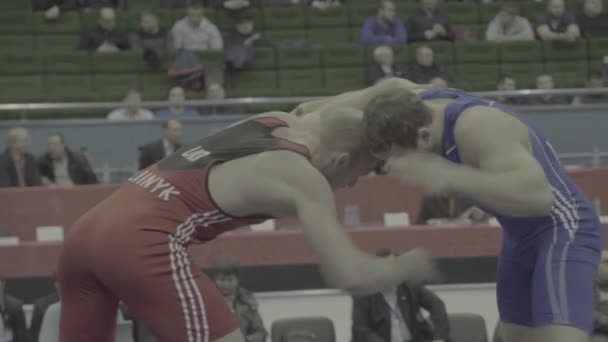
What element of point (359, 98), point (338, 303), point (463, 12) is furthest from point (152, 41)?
point (359, 98)

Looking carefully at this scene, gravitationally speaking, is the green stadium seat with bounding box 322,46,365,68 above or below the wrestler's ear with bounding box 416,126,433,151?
below

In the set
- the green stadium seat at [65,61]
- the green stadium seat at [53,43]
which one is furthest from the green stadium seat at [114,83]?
the green stadium seat at [53,43]

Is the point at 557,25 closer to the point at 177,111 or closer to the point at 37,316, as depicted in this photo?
the point at 177,111

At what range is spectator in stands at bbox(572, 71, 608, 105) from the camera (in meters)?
11.5

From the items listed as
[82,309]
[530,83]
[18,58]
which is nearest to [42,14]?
[18,58]

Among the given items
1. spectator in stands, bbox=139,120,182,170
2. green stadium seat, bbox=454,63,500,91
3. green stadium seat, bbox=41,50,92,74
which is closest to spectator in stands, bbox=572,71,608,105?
green stadium seat, bbox=454,63,500,91

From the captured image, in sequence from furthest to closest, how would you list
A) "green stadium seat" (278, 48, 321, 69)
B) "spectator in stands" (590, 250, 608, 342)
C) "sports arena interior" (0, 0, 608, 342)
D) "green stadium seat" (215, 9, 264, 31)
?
"green stadium seat" (215, 9, 264, 31)
"green stadium seat" (278, 48, 321, 69)
"sports arena interior" (0, 0, 608, 342)
"spectator in stands" (590, 250, 608, 342)

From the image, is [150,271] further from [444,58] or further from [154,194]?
[444,58]

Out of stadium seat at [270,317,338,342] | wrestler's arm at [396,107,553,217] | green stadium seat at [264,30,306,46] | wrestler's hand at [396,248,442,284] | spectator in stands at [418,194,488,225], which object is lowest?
stadium seat at [270,317,338,342]

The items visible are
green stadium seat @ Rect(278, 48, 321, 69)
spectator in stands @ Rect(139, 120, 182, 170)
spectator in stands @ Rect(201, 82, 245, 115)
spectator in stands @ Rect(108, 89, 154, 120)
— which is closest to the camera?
spectator in stands @ Rect(139, 120, 182, 170)

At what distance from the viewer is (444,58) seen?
41.3 feet

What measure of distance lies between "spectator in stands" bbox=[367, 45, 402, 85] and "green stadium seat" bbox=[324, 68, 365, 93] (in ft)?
1.79

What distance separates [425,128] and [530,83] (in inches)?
334

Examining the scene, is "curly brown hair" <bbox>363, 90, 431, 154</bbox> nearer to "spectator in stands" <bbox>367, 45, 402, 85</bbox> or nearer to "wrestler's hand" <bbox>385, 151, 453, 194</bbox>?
"wrestler's hand" <bbox>385, 151, 453, 194</bbox>
